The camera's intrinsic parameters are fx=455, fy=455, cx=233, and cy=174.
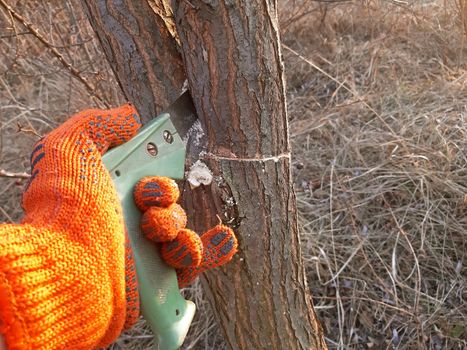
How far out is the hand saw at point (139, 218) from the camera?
87cm

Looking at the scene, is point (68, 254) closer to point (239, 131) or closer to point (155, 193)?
point (155, 193)

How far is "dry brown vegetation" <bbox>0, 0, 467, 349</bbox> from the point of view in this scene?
2082mm

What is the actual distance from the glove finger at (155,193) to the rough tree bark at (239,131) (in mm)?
306

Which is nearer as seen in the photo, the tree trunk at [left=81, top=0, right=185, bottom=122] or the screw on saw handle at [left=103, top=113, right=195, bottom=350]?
the screw on saw handle at [left=103, top=113, right=195, bottom=350]

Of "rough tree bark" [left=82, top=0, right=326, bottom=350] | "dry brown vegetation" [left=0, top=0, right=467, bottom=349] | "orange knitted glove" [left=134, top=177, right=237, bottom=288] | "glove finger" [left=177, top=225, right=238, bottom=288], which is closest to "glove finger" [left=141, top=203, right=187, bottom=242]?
"orange knitted glove" [left=134, top=177, right=237, bottom=288]

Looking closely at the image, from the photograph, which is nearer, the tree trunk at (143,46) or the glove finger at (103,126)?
the glove finger at (103,126)

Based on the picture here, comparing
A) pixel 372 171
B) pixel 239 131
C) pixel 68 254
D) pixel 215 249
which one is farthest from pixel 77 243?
pixel 372 171

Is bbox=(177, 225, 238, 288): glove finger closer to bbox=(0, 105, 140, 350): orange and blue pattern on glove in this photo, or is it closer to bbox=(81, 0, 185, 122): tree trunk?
bbox=(0, 105, 140, 350): orange and blue pattern on glove

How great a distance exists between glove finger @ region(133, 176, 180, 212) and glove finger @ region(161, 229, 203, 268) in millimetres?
73

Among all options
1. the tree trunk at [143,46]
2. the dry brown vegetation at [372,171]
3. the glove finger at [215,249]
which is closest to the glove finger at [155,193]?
the glove finger at [215,249]

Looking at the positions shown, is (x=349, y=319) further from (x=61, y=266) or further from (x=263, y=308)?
(x=61, y=266)

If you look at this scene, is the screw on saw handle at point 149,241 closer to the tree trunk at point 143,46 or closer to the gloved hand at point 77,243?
the gloved hand at point 77,243

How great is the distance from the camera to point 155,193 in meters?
0.87

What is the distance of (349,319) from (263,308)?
976 millimetres
